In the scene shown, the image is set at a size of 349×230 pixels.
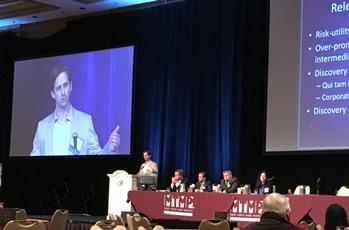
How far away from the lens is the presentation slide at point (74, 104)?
12898 mm

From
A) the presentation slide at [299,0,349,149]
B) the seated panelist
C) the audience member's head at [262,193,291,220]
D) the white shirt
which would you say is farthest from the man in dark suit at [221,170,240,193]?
the audience member's head at [262,193,291,220]

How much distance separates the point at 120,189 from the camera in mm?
11711

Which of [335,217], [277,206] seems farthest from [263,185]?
[277,206]

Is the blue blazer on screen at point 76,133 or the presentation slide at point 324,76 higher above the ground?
the presentation slide at point 324,76

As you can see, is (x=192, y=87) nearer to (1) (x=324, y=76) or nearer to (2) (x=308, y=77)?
(2) (x=308, y=77)

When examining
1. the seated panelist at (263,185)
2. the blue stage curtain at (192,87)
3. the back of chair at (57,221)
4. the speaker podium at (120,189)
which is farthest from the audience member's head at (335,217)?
the speaker podium at (120,189)

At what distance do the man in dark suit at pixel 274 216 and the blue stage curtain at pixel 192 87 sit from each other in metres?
7.66

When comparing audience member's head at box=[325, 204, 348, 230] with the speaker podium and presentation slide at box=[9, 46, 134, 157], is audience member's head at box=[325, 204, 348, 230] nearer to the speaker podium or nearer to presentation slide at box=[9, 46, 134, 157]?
the speaker podium

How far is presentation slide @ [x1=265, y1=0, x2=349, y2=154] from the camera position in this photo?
370 inches

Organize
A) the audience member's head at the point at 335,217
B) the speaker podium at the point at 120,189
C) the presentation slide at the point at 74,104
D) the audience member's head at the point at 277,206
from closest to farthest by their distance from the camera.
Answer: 1. the audience member's head at the point at 277,206
2. the audience member's head at the point at 335,217
3. the speaker podium at the point at 120,189
4. the presentation slide at the point at 74,104

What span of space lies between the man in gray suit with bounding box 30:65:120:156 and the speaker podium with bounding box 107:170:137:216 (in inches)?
43.8

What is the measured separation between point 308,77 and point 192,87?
2.92m

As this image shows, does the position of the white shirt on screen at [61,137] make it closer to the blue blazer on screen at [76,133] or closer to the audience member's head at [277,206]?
the blue blazer on screen at [76,133]

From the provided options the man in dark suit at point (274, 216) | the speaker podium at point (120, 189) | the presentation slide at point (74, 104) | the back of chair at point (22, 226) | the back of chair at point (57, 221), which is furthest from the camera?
the presentation slide at point (74, 104)
